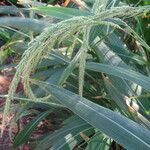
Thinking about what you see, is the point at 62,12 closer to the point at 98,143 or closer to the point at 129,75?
the point at 129,75

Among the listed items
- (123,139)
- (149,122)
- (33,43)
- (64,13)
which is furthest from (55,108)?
(33,43)

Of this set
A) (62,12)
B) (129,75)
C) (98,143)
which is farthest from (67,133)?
(62,12)

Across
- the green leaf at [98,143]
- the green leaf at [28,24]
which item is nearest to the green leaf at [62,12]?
the green leaf at [28,24]

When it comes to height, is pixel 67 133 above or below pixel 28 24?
below

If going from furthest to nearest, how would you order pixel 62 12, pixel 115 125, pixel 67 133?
pixel 67 133
pixel 62 12
pixel 115 125

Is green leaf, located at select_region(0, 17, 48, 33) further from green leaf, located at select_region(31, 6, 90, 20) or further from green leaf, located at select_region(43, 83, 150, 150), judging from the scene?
green leaf, located at select_region(43, 83, 150, 150)

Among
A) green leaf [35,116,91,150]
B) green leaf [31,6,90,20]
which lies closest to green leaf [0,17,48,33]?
green leaf [31,6,90,20]

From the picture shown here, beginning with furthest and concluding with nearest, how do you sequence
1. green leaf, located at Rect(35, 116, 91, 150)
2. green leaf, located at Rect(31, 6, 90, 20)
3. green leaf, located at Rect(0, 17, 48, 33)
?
green leaf, located at Rect(35, 116, 91, 150) < green leaf, located at Rect(0, 17, 48, 33) < green leaf, located at Rect(31, 6, 90, 20)

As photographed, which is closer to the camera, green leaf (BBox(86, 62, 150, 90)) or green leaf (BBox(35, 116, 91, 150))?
green leaf (BBox(86, 62, 150, 90))

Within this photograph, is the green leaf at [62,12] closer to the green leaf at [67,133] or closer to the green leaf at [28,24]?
the green leaf at [28,24]

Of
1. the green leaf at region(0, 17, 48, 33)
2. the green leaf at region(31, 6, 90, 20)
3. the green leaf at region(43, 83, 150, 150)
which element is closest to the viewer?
the green leaf at region(43, 83, 150, 150)
